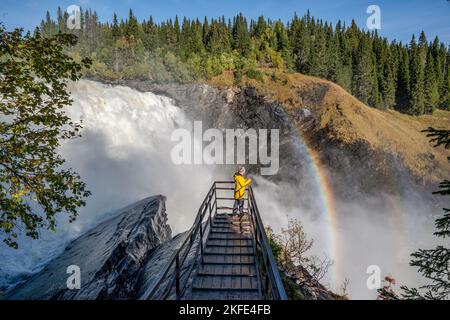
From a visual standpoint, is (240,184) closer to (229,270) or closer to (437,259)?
(229,270)

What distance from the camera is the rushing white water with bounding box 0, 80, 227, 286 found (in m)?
14.6

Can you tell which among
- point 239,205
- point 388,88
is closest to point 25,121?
point 239,205

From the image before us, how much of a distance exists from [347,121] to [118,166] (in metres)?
31.7

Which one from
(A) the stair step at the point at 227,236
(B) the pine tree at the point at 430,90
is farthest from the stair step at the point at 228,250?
(B) the pine tree at the point at 430,90

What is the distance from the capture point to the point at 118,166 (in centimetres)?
2464

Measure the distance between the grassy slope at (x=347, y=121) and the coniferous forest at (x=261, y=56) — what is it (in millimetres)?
4382

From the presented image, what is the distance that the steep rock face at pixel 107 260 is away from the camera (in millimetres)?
9695

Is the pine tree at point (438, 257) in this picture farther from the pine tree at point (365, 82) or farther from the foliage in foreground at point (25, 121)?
the pine tree at point (365, 82)

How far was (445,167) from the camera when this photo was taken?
135 ft

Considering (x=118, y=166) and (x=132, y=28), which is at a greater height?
(x=132, y=28)

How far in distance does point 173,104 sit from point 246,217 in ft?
101

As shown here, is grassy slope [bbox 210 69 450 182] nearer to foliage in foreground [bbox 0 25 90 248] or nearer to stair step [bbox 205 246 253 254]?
stair step [bbox 205 246 253 254]

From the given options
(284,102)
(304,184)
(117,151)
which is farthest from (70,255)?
(284,102)

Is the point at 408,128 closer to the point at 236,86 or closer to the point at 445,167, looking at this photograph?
the point at 445,167
